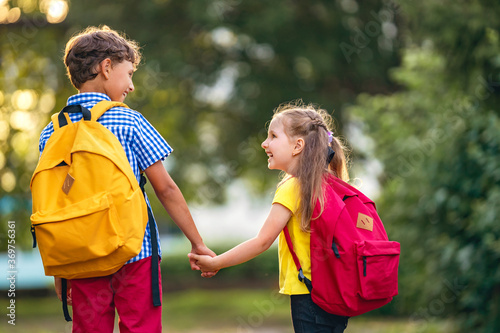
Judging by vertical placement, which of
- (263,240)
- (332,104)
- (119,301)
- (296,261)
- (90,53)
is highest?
(332,104)

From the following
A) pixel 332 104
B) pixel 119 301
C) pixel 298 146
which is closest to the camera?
pixel 119 301

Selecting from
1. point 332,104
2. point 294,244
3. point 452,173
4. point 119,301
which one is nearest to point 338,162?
point 294,244

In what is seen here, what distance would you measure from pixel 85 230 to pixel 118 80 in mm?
718

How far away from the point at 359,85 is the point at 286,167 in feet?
30.3

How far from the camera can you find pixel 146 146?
2578 millimetres

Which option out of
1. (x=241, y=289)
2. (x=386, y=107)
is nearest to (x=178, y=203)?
(x=386, y=107)

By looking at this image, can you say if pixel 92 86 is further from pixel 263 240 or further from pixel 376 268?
pixel 376 268

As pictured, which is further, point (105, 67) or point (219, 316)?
point (219, 316)

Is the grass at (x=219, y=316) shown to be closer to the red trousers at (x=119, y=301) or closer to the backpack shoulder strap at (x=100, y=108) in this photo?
the red trousers at (x=119, y=301)

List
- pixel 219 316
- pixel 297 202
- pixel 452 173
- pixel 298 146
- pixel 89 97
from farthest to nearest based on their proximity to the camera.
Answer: pixel 219 316
pixel 452 173
pixel 298 146
pixel 297 202
pixel 89 97

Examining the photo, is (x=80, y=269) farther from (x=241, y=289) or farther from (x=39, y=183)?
(x=241, y=289)

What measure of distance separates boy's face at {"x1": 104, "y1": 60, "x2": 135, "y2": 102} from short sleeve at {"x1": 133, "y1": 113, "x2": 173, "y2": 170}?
7.2 inches

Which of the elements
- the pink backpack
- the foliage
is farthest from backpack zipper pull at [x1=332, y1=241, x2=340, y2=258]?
the foliage

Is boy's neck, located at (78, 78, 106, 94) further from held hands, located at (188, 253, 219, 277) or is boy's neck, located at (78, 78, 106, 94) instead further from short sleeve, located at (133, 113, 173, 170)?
held hands, located at (188, 253, 219, 277)
